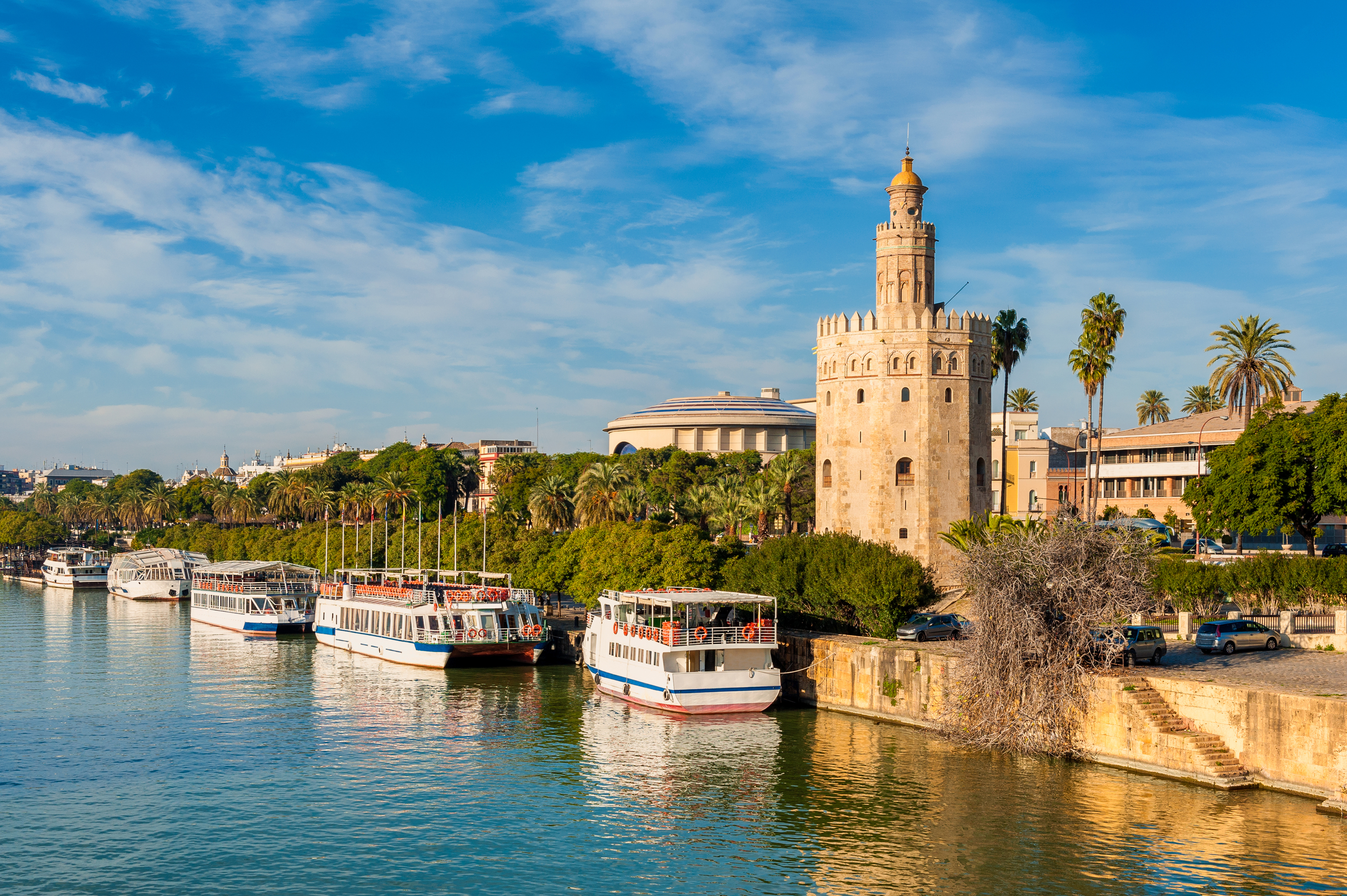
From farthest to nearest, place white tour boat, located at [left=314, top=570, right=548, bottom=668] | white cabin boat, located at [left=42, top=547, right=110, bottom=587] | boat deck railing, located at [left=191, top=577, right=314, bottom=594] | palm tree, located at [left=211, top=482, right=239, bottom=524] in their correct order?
1. palm tree, located at [left=211, top=482, right=239, bottom=524]
2. white cabin boat, located at [left=42, top=547, right=110, bottom=587]
3. boat deck railing, located at [left=191, top=577, right=314, bottom=594]
4. white tour boat, located at [left=314, top=570, right=548, bottom=668]

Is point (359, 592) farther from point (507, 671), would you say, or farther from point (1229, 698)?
point (1229, 698)

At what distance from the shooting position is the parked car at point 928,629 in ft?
173

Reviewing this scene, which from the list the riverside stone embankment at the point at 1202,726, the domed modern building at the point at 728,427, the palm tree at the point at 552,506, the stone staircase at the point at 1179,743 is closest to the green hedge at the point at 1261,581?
the riverside stone embankment at the point at 1202,726

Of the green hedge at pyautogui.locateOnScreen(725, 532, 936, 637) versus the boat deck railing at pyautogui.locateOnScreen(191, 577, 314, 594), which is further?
the boat deck railing at pyautogui.locateOnScreen(191, 577, 314, 594)

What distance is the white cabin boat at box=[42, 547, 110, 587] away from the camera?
138 meters

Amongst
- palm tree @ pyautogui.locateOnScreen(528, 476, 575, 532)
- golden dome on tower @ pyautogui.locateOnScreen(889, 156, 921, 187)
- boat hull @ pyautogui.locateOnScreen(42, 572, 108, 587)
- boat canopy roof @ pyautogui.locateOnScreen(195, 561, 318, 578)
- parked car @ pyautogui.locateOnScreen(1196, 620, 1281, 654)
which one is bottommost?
boat hull @ pyautogui.locateOnScreen(42, 572, 108, 587)

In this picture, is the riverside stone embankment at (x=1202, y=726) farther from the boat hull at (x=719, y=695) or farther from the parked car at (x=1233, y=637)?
the boat hull at (x=719, y=695)

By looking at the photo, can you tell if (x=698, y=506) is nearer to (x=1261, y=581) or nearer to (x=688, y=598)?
(x=688, y=598)

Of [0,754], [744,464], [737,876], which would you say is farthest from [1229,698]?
[744,464]

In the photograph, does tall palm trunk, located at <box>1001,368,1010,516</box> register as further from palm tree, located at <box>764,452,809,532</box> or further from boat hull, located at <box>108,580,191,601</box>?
boat hull, located at <box>108,580,191,601</box>

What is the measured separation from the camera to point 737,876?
2880cm

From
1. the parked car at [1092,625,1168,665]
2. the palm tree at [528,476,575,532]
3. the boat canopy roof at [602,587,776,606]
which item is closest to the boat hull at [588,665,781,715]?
the boat canopy roof at [602,587,776,606]

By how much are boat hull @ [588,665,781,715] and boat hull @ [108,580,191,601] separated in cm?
8588

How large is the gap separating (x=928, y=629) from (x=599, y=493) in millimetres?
35856
